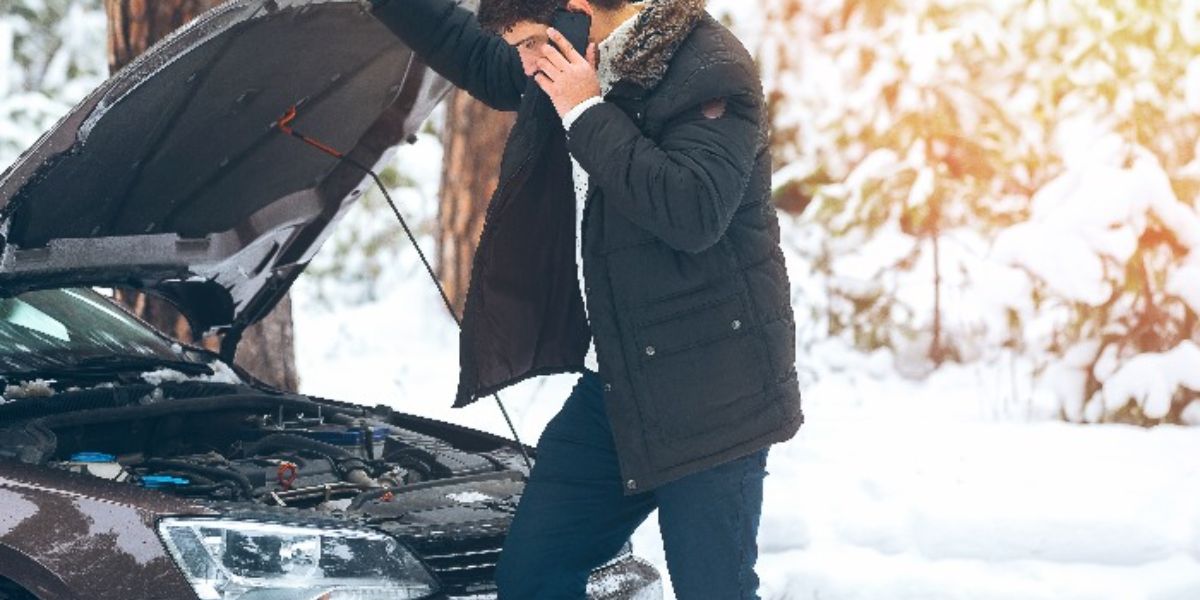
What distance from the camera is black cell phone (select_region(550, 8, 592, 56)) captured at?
3406 millimetres

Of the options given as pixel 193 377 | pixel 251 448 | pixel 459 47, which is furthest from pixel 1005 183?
pixel 251 448

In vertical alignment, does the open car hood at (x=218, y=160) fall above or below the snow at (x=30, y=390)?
above

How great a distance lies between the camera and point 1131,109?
8695mm

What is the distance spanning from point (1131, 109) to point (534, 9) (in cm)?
609

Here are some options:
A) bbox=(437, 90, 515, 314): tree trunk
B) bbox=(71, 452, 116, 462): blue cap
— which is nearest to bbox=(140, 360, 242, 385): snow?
bbox=(71, 452, 116, 462): blue cap

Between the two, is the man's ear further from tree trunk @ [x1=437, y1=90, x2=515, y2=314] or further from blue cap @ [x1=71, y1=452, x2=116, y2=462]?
tree trunk @ [x1=437, y1=90, x2=515, y2=314]

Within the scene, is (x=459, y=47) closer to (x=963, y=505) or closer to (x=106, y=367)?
(x=106, y=367)

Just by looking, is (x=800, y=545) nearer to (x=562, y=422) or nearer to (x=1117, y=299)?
(x=562, y=422)

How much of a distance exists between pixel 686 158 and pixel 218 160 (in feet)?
6.37

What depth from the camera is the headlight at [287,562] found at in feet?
10.7

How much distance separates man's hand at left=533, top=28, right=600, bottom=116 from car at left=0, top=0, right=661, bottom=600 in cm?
88

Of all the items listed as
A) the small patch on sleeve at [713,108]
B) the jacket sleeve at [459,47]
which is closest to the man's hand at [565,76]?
the small patch on sleeve at [713,108]

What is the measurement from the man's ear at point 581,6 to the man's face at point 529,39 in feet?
0.21

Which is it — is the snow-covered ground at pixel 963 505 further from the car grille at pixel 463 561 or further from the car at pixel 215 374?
the car grille at pixel 463 561
